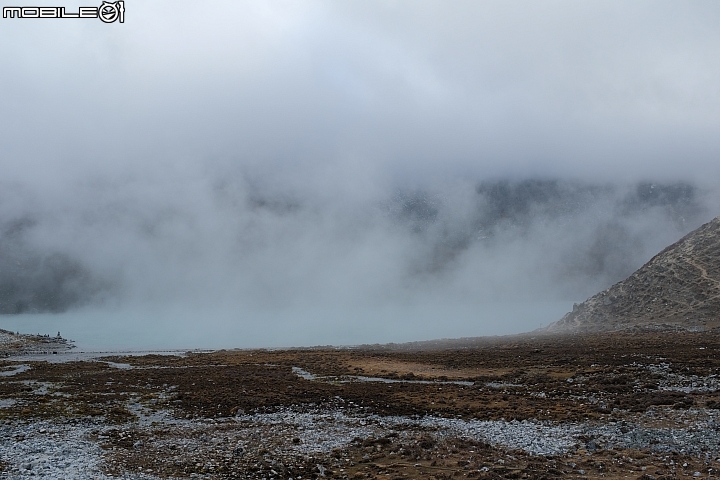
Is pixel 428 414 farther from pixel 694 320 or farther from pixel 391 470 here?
pixel 694 320

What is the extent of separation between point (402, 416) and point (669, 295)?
95.9m

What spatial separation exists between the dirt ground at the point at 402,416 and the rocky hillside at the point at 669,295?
4317 cm

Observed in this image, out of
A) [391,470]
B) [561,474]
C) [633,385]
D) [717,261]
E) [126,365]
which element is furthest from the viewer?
[717,261]

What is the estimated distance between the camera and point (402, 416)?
29422 millimetres

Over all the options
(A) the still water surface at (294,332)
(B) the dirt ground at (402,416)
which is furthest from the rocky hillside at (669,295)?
(B) the dirt ground at (402,416)

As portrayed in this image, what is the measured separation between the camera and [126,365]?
2608 inches

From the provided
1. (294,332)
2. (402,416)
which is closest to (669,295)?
(402,416)

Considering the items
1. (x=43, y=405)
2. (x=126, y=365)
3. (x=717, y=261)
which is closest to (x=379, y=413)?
(x=43, y=405)

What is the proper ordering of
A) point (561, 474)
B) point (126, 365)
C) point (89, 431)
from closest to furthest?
1. point (561, 474)
2. point (89, 431)
3. point (126, 365)

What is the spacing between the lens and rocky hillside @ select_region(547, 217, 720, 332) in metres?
90.1

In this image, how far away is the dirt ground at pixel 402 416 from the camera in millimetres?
19734

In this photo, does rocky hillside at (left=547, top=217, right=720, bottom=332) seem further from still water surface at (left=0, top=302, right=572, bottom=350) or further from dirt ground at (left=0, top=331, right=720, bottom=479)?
dirt ground at (left=0, top=331, right=720, bottom=479)

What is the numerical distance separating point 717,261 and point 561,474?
110 meters

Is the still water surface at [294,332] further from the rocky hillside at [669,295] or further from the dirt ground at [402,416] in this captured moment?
the dirt ground at [402,416]
